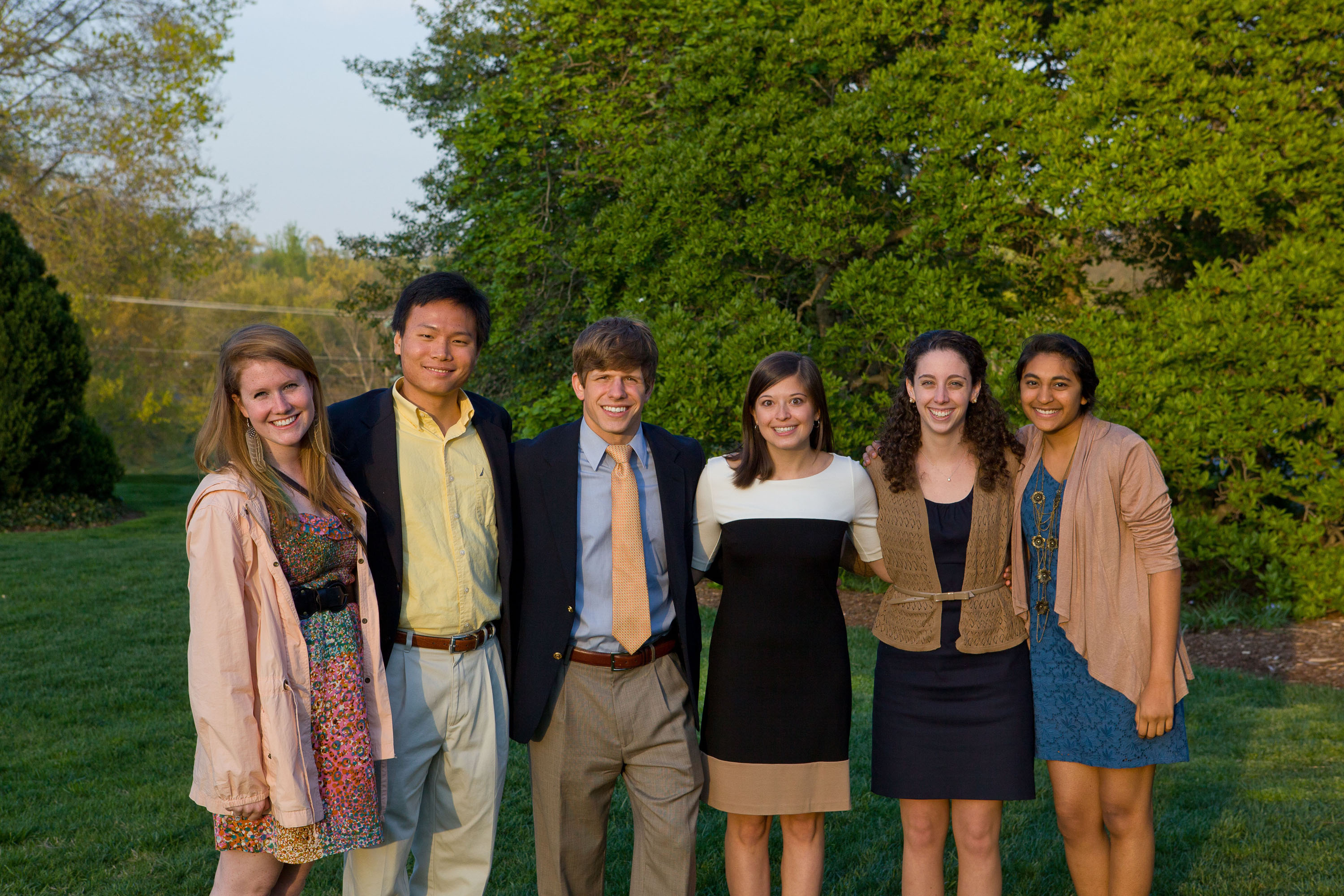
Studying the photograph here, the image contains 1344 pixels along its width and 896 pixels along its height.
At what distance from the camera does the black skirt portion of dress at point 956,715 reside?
3.18 metres

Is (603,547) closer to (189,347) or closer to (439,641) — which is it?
(439,641)

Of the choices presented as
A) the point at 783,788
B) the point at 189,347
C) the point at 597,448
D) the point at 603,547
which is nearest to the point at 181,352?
the point at 189,347

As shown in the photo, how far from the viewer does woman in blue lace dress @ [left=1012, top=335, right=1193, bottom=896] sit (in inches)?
123

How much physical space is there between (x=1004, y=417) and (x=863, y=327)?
5091 millimetres

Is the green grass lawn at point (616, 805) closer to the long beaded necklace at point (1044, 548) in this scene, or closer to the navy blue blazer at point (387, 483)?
the long beaded necklace at point (1044, 548)

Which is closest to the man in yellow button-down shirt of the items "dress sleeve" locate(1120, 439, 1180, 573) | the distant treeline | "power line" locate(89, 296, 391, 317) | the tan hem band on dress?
the tan hem band on dress

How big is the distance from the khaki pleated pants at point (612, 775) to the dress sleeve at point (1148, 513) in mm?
1532

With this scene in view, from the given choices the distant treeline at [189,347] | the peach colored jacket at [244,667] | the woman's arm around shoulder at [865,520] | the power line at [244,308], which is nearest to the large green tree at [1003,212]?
the woman's arm around shoulder at [865,520]

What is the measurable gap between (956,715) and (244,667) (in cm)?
211

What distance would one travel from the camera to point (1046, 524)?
10.7 ft

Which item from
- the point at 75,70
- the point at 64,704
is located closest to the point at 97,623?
the point at 64,704

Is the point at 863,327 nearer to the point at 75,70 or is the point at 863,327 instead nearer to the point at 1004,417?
the point at 1004,417

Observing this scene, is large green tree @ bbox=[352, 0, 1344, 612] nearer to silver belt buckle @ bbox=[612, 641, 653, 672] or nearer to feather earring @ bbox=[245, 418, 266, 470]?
silver belt buckle @ bbox=[612, 641, 653, 672]

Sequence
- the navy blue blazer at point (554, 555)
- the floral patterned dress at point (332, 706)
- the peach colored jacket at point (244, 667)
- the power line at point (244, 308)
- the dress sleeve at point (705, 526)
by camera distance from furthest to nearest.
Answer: the power line at point (244, 308) → the dress sleeve at point (705, 526) → the navy blue blazer at point (554, 555) → the floral patterned dress at point (332, 706) → the peach colored jacket at point (244, 667)
